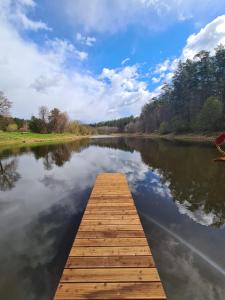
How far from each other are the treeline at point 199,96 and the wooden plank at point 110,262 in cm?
5277

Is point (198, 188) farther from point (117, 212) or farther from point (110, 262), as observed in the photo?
point (110, 262)

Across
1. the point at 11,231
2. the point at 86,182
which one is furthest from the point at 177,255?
the point at 86,182

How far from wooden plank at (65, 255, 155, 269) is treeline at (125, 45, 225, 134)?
52767 millimetres

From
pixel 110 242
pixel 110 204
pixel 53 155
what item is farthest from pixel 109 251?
pixel 53 155

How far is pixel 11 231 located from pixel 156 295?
6.01 metres

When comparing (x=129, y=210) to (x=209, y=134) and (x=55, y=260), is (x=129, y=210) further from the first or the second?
(x=209, y=134)

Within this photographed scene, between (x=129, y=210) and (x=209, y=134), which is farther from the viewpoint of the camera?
(x=209, y=134)

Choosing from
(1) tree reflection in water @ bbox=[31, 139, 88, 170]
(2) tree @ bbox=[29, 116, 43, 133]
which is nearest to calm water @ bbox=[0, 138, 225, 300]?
(1) tree reflection in water @ bbox=[31, 139, 88, 170]

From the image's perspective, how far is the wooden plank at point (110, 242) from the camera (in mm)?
5762

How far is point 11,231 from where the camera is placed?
26.3 feet

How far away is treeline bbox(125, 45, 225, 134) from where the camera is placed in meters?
53.2

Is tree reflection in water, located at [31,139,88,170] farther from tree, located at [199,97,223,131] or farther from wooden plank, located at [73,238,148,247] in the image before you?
tree, located at [199,97,223,131]

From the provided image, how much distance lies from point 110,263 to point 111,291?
0.86 m

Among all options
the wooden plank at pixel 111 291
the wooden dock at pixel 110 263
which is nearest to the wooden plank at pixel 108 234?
the wooden dock at pixel 110 263
